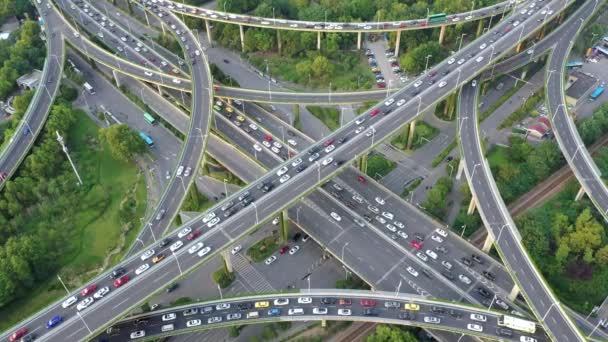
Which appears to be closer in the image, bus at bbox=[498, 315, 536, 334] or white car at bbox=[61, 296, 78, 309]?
bus at bbox=[498, 315, 536, 334]

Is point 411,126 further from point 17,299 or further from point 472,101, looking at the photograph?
point 17,299

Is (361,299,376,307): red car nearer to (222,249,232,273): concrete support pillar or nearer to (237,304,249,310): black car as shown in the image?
(237,304,249,310): black car

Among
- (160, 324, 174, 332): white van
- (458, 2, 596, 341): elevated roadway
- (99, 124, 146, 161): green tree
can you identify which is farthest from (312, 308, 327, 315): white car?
(99, 124, 146, 161): green tree

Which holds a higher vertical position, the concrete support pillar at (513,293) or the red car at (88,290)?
the red car at (88,290)

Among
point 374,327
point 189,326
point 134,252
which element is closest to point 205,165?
point 134,252

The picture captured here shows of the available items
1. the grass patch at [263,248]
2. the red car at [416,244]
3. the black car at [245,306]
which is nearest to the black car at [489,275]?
the red car at [416,244]

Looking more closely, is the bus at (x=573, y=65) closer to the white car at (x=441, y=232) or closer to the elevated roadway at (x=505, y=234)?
the elevated roadway at (x=505, y=234)
